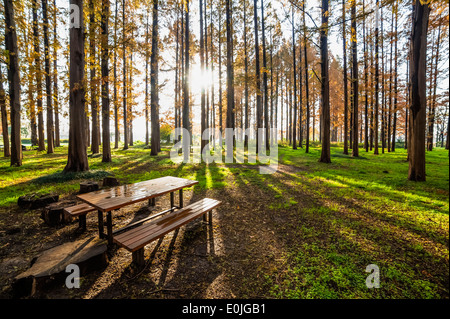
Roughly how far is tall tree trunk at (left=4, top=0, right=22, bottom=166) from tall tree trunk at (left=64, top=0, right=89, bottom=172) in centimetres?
407

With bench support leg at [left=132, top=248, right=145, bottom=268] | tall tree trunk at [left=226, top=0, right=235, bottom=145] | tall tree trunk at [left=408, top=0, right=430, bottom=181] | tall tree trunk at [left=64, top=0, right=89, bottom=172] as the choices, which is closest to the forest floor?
bench support leg at [left=132, top=248, right=145, bottom=268]

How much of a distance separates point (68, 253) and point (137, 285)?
123cm

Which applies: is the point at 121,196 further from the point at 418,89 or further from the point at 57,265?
the point at 418,89

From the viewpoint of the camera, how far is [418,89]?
5.76 meters

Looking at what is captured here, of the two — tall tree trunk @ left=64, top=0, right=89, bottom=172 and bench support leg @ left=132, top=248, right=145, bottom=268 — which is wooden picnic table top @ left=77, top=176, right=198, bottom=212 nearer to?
bench support leg @ left=132, top=248, right=145, bottom=268

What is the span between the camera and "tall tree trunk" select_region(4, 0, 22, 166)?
27.6 feet

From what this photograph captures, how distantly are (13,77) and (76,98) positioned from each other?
4.91 metres

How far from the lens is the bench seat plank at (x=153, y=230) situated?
228 centimetres

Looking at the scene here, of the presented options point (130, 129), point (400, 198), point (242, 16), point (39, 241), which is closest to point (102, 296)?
point (39, 241)

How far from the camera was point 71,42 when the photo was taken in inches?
275

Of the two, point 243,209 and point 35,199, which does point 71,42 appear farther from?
point 243,209

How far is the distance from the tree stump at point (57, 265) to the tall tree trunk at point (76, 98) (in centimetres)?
609

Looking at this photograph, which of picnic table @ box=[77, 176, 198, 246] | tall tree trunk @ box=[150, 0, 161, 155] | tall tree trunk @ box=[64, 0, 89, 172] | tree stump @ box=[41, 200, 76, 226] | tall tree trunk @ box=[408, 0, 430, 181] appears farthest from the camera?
tall tree trunk @ box=[150, 0, 161, 155]

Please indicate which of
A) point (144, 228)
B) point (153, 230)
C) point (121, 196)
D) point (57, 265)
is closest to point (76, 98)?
point (121, 196)
